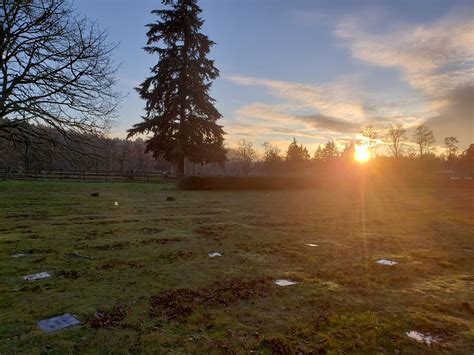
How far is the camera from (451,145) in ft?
254

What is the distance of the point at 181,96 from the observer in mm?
30922

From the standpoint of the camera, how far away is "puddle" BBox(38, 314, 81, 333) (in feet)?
11.7

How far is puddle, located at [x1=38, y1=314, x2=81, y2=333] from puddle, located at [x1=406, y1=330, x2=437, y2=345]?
3566 millimetres

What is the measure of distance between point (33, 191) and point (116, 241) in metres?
15.6

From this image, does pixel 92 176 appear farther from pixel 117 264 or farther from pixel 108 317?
pixel 108 317

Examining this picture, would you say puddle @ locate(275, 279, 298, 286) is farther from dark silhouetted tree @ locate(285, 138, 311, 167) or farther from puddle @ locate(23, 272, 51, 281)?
dark silhouetted tree @ locate(285, 138, 311, 167)

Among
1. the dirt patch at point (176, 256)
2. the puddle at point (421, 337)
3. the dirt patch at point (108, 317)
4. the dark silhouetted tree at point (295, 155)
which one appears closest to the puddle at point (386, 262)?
the puddle at point (421, 337)

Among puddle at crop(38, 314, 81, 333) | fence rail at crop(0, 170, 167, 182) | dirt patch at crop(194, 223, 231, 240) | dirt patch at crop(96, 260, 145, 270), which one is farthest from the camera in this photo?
fence rail at crop(0, 170, 167, 182)

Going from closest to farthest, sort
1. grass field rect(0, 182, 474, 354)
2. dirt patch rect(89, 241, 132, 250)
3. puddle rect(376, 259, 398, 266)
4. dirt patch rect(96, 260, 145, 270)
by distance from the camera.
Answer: grass field rect(0, 182, 474, 354) → dirt patch rect(96, 260, 145, 270) → puddle rect(376, 259, 398, 266) → dirt patch rect(89, 241, 132, 250)

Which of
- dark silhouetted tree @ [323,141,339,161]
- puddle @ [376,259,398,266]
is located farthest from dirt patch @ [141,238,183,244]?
dark silhouetted tree @ [323,141,339,161]

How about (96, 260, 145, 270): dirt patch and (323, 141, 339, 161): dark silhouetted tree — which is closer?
(96, 260, 145, 270): dirt patch

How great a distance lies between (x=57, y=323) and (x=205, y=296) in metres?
1.78

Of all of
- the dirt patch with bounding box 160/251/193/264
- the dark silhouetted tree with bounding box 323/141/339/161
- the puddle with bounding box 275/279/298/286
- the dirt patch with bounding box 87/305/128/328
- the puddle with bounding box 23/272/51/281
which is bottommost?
the puddle with bounding box 275/279/298/286

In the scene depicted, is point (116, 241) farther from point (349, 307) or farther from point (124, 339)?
point (349, 307)
